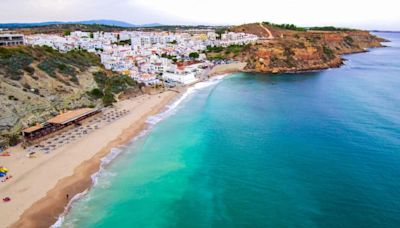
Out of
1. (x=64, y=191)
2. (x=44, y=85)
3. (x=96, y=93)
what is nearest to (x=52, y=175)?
(x=64, y=191)

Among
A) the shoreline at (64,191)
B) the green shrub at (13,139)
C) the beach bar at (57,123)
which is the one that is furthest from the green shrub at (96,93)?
the green shrub at (13,139)

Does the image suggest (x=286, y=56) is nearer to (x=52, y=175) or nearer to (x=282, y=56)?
(x=282, y=56)

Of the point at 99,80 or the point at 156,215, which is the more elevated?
the point at 99,80

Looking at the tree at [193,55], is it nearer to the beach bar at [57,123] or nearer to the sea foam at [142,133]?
the sea foam at [142,133]

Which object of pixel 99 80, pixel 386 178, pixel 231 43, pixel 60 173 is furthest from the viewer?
pixel 231 43

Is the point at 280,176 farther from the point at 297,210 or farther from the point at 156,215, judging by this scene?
the point at 156,215

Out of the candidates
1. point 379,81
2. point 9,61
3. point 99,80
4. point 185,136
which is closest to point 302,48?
point 379,81

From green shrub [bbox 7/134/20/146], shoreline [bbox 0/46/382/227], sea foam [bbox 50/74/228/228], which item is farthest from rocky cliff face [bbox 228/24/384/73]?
green shrub [bbox 7/134/20/146]
